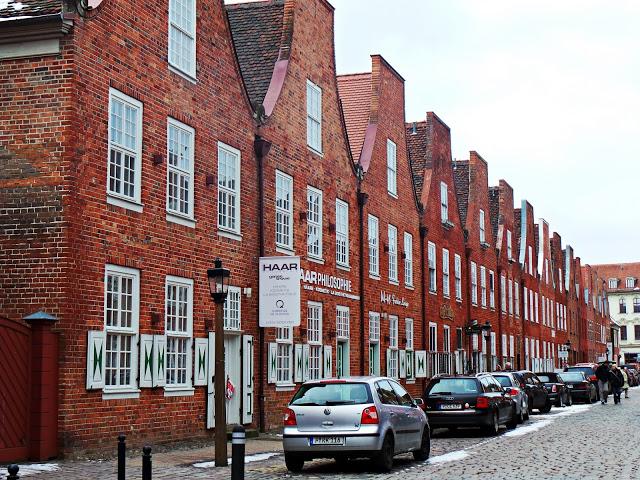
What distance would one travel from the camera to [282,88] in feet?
81.8

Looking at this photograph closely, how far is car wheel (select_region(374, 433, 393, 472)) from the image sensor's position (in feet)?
49.0

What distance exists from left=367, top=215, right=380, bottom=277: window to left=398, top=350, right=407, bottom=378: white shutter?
3322mm

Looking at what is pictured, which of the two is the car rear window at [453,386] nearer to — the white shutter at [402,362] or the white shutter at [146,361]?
the white shutter at [146,361]

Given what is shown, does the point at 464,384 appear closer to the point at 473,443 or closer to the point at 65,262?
the point at 473,443

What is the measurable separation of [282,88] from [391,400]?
11.1 metres

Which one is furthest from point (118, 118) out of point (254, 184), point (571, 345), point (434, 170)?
point (571, 345)

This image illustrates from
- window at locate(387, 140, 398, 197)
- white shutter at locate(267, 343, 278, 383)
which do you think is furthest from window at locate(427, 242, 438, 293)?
white shutter at locate(267, 343, 278, 383)

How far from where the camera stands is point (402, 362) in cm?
3325

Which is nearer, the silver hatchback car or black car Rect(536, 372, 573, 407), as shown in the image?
the silver hatchback car

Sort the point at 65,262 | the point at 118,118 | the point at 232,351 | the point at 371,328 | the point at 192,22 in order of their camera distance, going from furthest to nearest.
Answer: the point at 371,328 → the point at 232,351 → the point at 192,22 → the point at 118,118 → the point at 65,262

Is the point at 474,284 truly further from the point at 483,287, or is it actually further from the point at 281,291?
the point at 281,291

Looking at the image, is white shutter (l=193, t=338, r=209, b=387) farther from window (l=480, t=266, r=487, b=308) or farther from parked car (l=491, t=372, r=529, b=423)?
window (l=480, t=266, r=487, b=308)

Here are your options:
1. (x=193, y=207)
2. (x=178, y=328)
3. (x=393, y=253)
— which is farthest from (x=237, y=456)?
(x=393, y=253)

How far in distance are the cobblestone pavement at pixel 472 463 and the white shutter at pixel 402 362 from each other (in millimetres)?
9427
